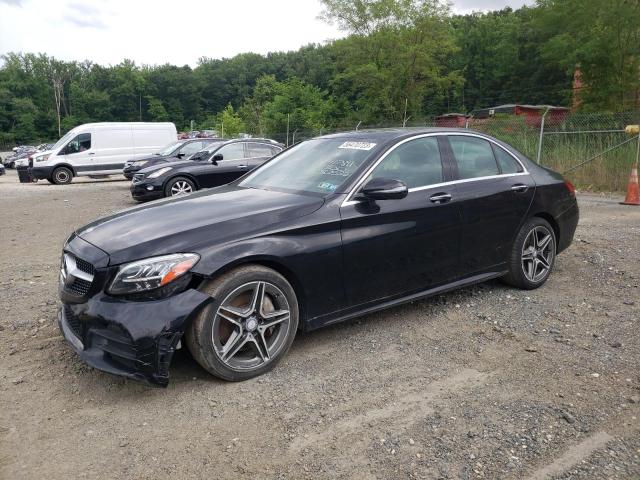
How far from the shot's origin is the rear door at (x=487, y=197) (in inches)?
173

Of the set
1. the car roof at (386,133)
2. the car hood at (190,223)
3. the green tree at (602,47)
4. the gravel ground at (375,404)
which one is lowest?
the gravel ground at (375,404)

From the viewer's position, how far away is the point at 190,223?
3354 millimetres

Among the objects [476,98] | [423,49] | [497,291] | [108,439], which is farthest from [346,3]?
[108,439]

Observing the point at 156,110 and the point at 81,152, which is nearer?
the point at 81,152

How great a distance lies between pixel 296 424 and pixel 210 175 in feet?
31.6

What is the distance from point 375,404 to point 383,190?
1.47 meters

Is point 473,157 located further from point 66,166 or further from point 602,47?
point 66,166

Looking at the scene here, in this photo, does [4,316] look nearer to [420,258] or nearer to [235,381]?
[235,381]

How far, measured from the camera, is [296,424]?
2.86 meters

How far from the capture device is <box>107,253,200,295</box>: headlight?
3008 millimetres

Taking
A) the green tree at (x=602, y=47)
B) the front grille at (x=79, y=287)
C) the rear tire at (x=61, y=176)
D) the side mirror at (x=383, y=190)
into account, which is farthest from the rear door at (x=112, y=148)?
the side mirror at (x=383, y=190)

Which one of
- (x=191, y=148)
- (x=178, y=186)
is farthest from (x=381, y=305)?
(x=191, y=148)

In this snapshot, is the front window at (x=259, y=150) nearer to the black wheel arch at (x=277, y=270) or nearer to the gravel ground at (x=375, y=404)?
the gravel ground at (x=375, y=404)

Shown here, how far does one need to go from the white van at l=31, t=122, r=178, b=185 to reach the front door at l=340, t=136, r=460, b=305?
18040 mm
